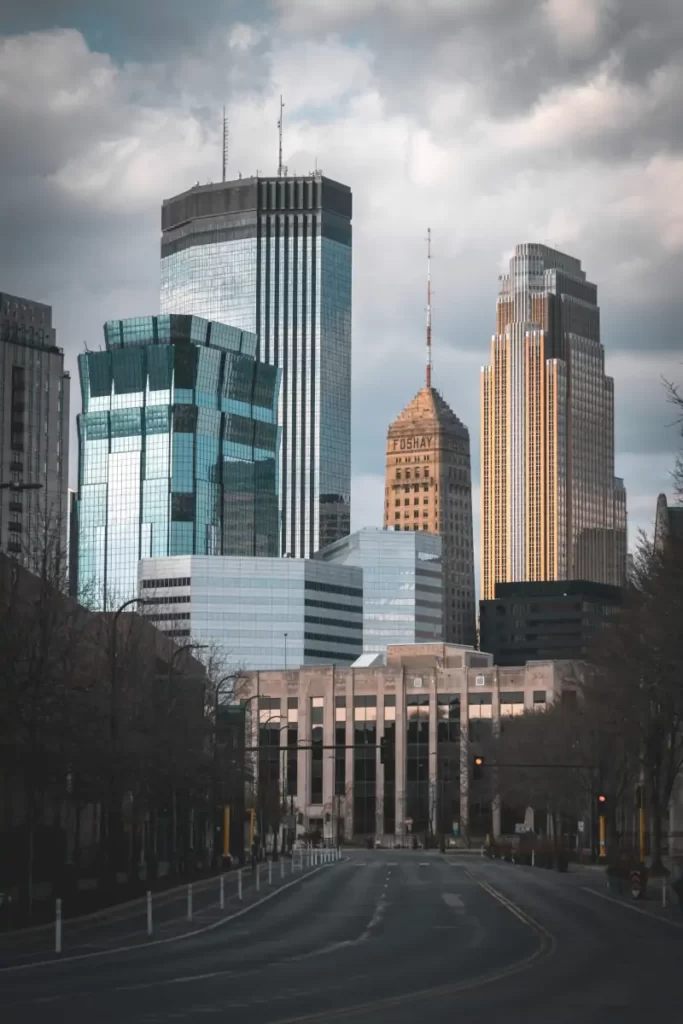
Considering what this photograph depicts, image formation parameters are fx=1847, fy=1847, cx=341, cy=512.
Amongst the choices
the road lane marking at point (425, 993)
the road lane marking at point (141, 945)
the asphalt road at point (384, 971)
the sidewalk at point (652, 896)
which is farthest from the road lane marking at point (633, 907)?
the road lane marking at point (425, 993)

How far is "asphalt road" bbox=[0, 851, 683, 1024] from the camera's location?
89.6 feet

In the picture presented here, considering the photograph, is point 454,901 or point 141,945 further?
point 454,901

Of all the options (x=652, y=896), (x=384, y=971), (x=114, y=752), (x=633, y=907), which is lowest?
(x=652, y=896)

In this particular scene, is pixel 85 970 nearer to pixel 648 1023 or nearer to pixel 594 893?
pixel 648 1023

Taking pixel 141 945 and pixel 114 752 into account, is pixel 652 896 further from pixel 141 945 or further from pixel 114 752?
pixel 141 945

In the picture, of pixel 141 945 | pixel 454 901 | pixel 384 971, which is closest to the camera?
pixel 384 971

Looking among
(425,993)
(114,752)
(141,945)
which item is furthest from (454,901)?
(425,993)

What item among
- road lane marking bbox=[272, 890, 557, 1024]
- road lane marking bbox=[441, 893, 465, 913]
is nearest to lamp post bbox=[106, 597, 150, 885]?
road lane marking bbox=[441, 893, 465, 913]

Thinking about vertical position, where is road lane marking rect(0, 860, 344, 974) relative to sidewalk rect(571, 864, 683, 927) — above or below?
→ above

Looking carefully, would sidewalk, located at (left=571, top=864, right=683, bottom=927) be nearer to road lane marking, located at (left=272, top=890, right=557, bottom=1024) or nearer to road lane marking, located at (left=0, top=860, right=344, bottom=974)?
road lane marking, located at (left=0, top=860, right=344, bottom=974)

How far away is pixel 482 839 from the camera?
196 metres

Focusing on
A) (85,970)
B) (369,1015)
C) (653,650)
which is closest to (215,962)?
(85,970)

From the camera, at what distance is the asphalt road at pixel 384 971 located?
27.3m

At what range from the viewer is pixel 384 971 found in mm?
34969
